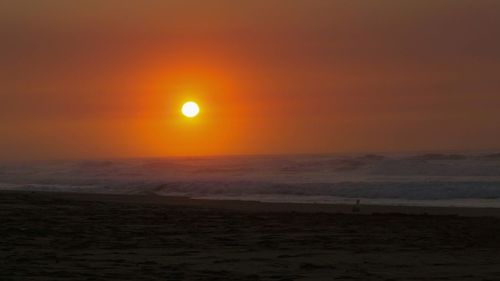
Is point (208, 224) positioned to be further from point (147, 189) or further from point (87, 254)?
point (147, 189)

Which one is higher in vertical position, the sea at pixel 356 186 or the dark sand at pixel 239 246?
the sea at pixel 356 186

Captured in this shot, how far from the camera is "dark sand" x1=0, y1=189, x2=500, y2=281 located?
9031mm

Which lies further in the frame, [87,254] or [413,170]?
[413,170]

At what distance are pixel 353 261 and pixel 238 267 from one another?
167cm

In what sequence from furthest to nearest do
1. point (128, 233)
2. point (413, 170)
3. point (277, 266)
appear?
point (413, 170) → point (128, 233) → point (277, 266)

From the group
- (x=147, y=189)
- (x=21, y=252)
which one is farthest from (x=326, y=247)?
(x=147, y=189)

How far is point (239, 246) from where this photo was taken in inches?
466

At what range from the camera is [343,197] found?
30.8 metres

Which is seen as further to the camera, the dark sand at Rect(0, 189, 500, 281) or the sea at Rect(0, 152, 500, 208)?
the sea at Rect(0, 152, 500, 208)

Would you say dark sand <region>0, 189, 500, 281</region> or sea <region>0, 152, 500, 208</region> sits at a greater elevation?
sea <region>0, 152, 500, 208</region>

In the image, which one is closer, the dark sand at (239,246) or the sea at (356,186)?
the dark sand at (239,246)

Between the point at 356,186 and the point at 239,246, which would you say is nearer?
the point at 239,246

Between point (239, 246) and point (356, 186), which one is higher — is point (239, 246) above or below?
below

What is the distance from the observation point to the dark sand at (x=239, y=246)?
903cm
